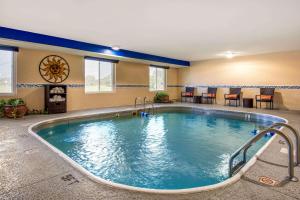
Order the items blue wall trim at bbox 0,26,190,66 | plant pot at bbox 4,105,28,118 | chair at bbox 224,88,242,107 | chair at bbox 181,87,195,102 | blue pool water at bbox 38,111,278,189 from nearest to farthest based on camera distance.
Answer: blue pool water at bbox 38,111,278,189 → blue wall trim at bbox 0,26,190,66 → plant pot at bbox 4,105,28,118 → chair at bbox 224,88,242,107 → chair at bbox 181,87,195,102

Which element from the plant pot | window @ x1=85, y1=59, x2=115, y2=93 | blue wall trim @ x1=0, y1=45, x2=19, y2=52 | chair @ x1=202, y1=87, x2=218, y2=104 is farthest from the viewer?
chair @ x1=202, y1=87, x2=218, y2=104

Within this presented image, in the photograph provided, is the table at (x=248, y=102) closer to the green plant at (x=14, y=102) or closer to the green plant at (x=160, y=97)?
the green plant at (x=160, y=97)

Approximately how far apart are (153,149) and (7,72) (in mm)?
5257

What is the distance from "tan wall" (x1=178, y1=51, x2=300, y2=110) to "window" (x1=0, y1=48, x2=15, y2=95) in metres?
8.29

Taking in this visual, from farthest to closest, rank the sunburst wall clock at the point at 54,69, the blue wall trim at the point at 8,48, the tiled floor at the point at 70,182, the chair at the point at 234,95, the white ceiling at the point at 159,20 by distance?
the chair at the point at 234,95
the sunburst wall clock at the point at 54,69
the blue wall trim at the point at 8,48
the white ceiling at the point at 159,20
the tiled floor at the point at 70,182

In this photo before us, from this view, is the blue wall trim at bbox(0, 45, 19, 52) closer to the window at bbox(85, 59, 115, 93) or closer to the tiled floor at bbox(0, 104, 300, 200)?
the window at bbox(85, 59, 115, 93)

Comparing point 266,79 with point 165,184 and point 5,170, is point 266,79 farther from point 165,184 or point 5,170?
point 5,170

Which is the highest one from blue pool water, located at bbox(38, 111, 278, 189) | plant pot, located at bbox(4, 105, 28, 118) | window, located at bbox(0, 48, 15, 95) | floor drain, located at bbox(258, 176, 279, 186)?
window, located at bbox(0, 48, 15, 95)

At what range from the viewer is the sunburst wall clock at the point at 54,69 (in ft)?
21.3

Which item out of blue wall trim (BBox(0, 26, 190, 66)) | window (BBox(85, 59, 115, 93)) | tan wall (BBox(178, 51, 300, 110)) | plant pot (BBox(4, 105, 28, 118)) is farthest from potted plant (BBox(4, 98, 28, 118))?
tan wall (BBox(178, 51, 300, 110))

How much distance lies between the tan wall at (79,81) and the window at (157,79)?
1.46 ft

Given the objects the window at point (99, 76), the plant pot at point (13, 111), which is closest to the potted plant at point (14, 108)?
the plant pot at point (13, 111)

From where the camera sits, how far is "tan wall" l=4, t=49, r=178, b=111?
6145mm

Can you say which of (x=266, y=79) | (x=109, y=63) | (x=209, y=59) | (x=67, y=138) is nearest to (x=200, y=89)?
(x=209, y=59)
